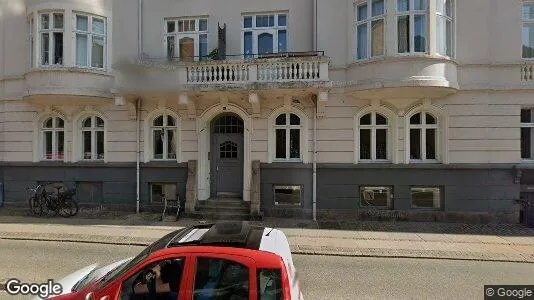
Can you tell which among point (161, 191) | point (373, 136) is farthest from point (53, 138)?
point (373, 136)

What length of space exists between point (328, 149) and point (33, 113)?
11.5 m

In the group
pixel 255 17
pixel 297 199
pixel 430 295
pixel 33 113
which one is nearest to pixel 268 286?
pixel 430 295

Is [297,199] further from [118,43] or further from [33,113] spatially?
[33,113]

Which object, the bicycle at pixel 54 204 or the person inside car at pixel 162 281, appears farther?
the bicycle at pixel 54 204

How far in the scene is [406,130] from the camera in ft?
38.6

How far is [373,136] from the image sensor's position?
12.1m

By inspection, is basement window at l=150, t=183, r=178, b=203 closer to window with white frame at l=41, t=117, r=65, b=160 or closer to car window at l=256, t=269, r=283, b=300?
window with white frame at l=41, t=117, r=65, b=160

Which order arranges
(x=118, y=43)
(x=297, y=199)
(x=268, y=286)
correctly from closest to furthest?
(x=268, y=286), (x=297, y=199), (x=118, y=43)

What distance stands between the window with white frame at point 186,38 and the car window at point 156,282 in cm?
1080

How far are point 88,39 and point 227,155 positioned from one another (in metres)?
6.74

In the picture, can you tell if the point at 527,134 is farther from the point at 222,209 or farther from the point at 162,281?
the point at 162,281

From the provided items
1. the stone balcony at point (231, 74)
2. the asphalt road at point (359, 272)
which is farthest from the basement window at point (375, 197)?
the asphalt road at point (359, 272)

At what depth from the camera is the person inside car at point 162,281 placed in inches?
131

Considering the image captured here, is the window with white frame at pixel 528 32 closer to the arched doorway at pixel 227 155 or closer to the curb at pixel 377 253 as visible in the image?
the curb at pixel 377 253
